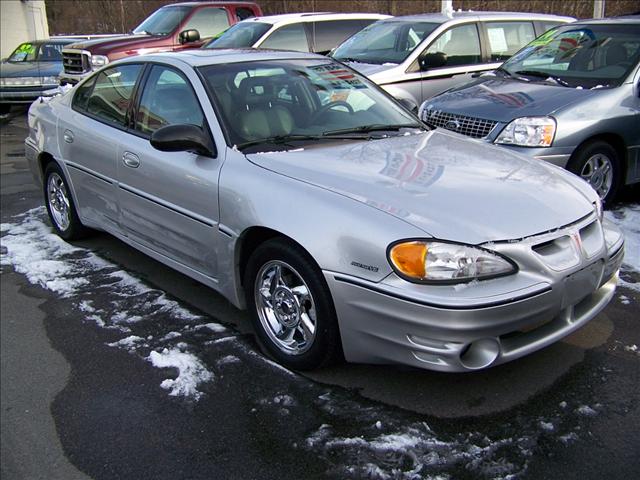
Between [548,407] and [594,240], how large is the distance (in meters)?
0.88

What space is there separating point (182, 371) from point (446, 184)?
5.57 ft

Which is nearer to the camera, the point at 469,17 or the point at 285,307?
the point at 285,307

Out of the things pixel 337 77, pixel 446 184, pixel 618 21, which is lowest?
pixel 446 184

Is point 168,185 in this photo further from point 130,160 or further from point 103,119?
point 103,119

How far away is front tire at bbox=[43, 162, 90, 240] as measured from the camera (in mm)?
5523

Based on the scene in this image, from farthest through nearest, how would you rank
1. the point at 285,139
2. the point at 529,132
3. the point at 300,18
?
the point at 300,18
the point at 529,132
the point at 285,139

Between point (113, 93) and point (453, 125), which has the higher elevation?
point (113, 93)

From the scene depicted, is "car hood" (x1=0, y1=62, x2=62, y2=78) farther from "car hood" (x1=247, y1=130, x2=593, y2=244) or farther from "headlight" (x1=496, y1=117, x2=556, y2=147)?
"car hood" (x1=247, y1=130, x2=593, y2=244)

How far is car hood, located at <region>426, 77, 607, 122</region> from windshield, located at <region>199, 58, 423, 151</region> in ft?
5.05

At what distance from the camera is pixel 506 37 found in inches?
359

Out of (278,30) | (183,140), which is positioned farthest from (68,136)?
(278,30)

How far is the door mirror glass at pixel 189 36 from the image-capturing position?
38.1 ft

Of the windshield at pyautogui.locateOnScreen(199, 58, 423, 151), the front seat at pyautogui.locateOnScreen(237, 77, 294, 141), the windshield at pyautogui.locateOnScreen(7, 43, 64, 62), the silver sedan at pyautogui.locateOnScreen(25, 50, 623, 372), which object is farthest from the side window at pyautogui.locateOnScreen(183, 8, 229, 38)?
the front seat at pyautogui.locateOnScreen(237, 77, 294, 141)

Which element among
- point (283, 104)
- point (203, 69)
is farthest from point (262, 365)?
point (203, 69)
